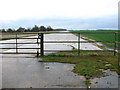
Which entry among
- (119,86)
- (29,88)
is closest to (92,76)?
(119,86)

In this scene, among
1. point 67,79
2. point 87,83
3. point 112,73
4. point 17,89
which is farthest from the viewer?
point 112,73

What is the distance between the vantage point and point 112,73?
4934 millimetres

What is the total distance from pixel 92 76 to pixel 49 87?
151cm

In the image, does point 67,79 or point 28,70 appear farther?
point 28,70

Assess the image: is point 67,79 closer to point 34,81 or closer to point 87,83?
point 87,83

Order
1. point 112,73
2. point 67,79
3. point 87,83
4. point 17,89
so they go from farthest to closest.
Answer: point 112,73 → point 67,79 → point 87,83 → point 17,89

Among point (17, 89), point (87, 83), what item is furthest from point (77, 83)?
point (17, 89)

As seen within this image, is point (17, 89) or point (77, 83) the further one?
point (77, 83)

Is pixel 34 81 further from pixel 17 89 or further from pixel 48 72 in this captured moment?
pixel 48 72

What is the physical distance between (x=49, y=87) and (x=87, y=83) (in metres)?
1.04

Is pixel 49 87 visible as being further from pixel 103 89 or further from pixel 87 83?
pixel 103 89

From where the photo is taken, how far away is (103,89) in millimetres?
3611

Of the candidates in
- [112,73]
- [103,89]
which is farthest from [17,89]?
[112,73]

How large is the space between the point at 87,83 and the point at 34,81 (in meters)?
1.47
